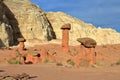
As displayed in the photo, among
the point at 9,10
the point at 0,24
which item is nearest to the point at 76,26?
the point at 9,10

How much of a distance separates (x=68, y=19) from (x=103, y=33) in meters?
8.01

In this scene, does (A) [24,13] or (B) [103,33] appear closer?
(A) [24,13]

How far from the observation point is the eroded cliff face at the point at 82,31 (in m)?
78.0

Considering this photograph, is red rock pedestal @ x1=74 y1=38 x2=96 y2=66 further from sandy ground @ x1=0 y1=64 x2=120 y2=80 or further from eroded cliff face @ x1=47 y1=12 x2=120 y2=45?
eroded cliff face @ x1=47 y1=12 x2=120 y2=45

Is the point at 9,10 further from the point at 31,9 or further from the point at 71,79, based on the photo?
the point at 71,79

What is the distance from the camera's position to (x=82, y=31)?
258 feet

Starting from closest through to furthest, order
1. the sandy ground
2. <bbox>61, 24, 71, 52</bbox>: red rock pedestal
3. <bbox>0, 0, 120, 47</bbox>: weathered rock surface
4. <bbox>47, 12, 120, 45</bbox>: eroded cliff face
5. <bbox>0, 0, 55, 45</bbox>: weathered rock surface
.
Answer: the sandy ground, <bbox>61, 24, 71, 52</bbox>: red rock pedestal, <bbox>0, 0, 120, 47</bbox>: weathered rock surface, <bbox>0, 0, 55, 45</bbox>: weathered rock surface, <bbox>47, 12, 120, 45</bbox>: eroded cliff face

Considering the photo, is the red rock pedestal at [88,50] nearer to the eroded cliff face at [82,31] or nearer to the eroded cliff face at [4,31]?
the eroded cliff face at [4,31]

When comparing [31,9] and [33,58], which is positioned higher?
[31,9]

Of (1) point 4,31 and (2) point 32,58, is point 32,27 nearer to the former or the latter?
(1) point 4,31

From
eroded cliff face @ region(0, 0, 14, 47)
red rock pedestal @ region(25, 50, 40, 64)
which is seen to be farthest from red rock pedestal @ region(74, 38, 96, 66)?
eroded cliff face @ region(0, 0, 14, 47)

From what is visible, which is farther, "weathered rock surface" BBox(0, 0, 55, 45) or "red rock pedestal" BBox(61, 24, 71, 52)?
"weathered rock surface" BBox(0, 0, 55, 45)

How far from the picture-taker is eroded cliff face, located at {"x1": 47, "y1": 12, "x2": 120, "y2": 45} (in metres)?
78.0

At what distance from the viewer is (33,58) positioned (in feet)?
82.2
